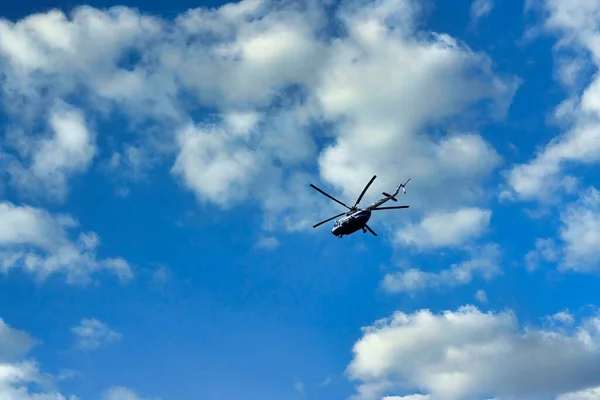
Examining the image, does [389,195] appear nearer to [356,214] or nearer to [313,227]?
[356,214]

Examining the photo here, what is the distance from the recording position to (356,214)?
158625 millimetres

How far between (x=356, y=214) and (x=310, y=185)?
1257 centimetres

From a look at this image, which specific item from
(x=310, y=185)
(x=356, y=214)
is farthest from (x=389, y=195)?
(x=310, y=185)

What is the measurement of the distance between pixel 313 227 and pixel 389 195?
65.1ft

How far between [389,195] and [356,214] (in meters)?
9.26

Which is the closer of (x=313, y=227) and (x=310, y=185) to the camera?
(x=310, y=185)

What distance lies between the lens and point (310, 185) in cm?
15500

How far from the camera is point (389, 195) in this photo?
162 m

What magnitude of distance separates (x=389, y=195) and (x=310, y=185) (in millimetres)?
19203

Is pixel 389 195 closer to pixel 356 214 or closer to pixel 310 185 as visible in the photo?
pixel 356 214

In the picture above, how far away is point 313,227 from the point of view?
6639 inches

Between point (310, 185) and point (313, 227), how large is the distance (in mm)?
16691
